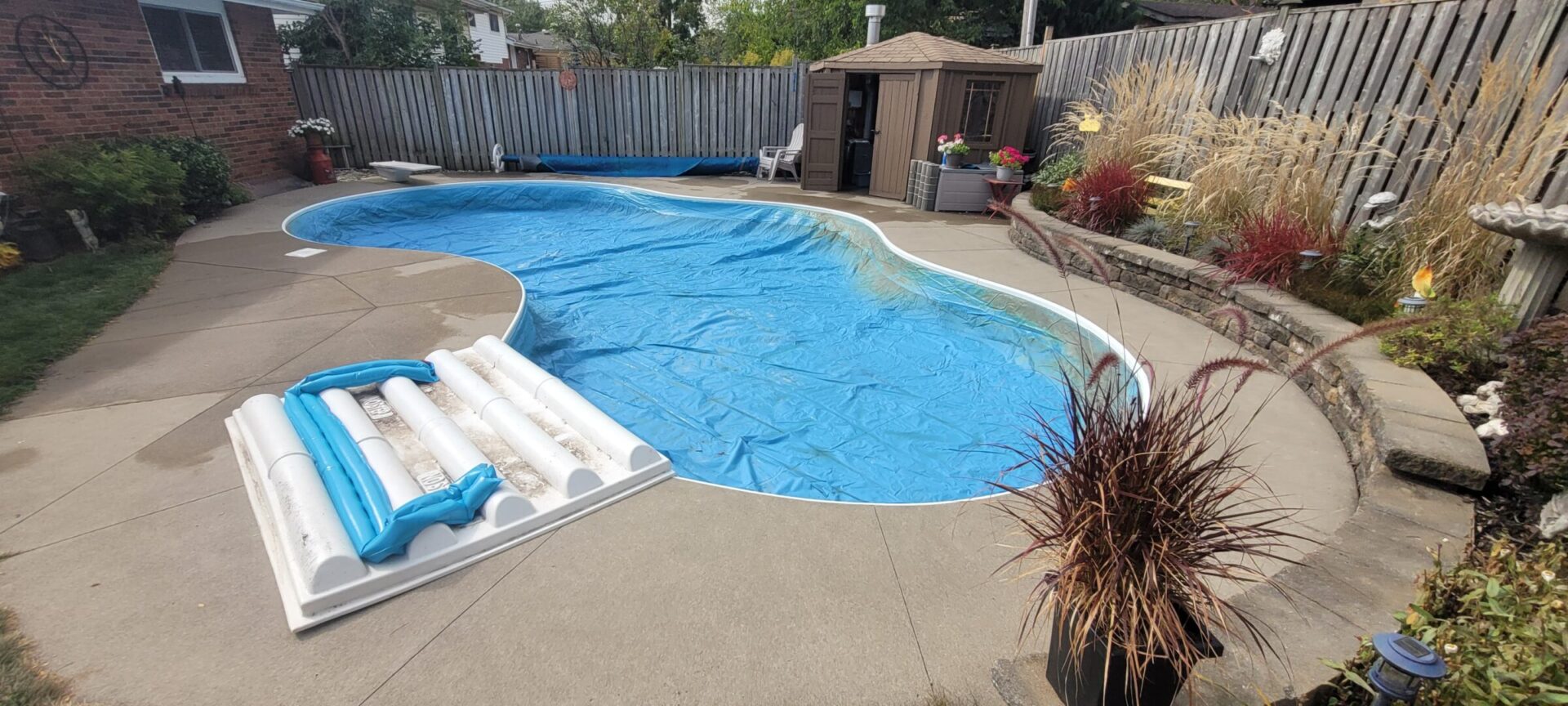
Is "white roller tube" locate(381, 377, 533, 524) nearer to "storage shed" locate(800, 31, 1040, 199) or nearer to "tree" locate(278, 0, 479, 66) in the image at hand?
"storage shed" locate(800, 31, 1040, 199)

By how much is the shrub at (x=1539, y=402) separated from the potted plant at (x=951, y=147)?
567cm

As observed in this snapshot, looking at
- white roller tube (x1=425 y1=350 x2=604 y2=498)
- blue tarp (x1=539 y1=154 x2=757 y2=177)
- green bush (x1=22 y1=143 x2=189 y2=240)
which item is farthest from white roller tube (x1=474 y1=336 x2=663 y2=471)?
blue tarp (x1=539 y1=154 x2=757 y2=177)

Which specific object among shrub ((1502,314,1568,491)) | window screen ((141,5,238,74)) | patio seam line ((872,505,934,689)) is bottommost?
patio seam line ((872,505,934,689))

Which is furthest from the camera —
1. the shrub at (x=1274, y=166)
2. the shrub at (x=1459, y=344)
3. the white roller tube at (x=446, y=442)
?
the shrub at (x=1274, y=166)

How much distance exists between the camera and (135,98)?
7.16 meters

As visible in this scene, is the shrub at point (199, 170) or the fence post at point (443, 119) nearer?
the shrub at point (199, 170)

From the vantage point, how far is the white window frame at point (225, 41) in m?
7.59

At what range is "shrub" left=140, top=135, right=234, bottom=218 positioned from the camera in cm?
707

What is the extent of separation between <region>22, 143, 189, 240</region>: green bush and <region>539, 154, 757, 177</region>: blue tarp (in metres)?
5.26

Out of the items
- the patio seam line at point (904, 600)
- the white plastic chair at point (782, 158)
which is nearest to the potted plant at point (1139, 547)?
the patio seam line at point (904, 600)

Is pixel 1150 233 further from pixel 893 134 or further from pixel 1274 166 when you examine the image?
pixel 893 134

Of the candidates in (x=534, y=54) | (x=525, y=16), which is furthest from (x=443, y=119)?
(x=525, y=16)

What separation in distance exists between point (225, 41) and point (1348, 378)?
12.4 m

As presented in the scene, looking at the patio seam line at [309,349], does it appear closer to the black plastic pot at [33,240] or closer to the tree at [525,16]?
the black plastic pot at [33,240]
